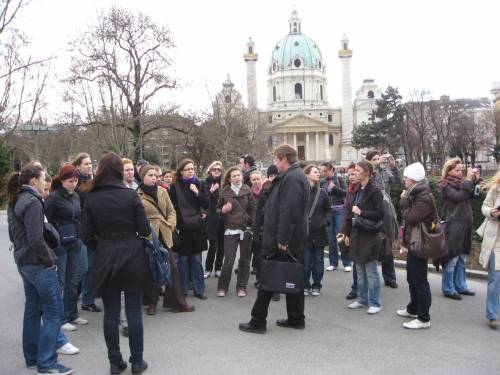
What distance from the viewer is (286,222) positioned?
5270mm

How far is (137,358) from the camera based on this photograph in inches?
177

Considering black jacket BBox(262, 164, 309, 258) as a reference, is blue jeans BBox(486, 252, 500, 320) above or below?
below

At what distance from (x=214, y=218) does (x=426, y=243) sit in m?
3.84

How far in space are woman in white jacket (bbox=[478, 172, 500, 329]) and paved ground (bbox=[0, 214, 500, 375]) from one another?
25 centimetres

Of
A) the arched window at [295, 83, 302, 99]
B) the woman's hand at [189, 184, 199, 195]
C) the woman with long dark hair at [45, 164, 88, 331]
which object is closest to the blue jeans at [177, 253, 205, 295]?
→ the woman's hand at [189, 184, 199, 195]

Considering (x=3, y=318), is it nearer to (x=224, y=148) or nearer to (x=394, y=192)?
(x=394, y=192)

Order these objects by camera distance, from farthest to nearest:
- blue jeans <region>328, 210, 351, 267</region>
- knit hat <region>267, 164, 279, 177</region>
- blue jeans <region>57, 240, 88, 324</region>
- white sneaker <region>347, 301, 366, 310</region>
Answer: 1. blue jeans <region>328, 210, 351, 267</region>
2. knit hat <region>267, 164, 279, 177</region>
3. white sneaker <region>347, 301, 366, 310</region>
4. blue jeans <region>57, 240, 88, 324</region>

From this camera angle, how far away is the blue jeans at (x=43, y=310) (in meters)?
4.43

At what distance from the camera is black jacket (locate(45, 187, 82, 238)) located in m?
5.77

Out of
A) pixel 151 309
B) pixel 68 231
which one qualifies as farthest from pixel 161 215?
pixel 151 309

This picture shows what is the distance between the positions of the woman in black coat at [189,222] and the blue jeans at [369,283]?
92.3 inches

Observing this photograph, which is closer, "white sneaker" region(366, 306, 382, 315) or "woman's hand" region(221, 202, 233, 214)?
"white sneaker" region(366, 306, 382, 315)

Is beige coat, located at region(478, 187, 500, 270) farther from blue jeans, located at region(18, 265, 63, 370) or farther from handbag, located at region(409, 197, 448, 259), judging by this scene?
blue jeans, located at region(18, 265, 63, 370)

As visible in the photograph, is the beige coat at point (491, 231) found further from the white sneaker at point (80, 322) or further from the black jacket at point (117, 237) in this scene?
the white sneaker at point (80, 322)
